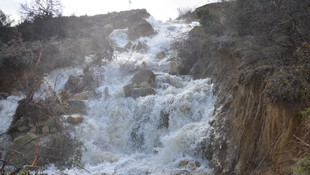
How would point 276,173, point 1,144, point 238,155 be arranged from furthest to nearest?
point 1,144 < point 238,155 < point 276,173

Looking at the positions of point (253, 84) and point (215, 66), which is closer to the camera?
point (253, 84)

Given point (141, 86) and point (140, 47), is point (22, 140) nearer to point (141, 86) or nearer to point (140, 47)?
point (141, 86)

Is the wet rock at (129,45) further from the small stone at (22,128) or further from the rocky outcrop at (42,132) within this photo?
the small stone at (22,128)

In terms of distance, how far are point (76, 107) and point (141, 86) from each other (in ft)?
8.41

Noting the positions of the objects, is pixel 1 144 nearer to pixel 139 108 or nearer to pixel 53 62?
pixel 139 108

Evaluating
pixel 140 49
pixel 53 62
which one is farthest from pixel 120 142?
pixel 140 49

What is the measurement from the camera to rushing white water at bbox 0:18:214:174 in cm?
673

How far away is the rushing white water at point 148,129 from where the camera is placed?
6.73 meters

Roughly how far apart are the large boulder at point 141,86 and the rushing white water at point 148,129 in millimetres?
232

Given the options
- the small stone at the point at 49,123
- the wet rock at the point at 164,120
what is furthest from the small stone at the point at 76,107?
the wet rock at the point at 164,120

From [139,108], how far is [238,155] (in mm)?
4841

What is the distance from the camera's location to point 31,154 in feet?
23.6

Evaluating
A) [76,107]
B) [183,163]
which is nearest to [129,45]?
[76,107]

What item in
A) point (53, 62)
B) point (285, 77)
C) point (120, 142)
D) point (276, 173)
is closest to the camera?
point (276, 173)
